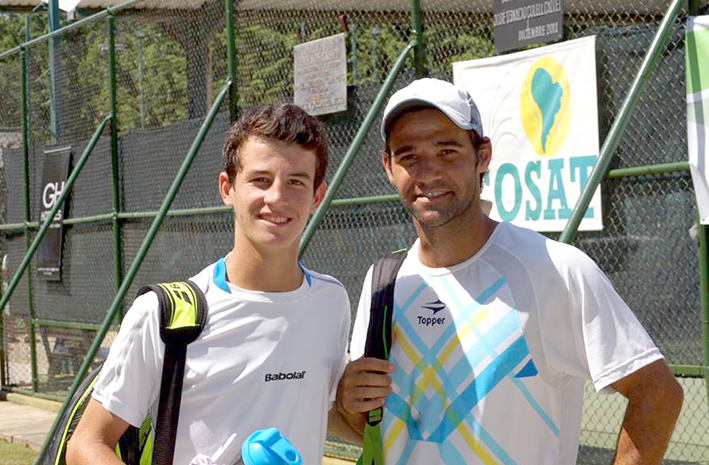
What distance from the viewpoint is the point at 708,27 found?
17.8 feet

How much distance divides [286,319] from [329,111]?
4896mm

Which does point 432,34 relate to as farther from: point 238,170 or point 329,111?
point 238,170

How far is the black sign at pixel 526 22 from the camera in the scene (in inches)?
243

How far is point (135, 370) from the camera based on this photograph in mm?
2693

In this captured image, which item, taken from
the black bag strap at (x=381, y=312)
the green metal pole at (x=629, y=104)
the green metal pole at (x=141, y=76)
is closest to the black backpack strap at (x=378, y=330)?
the black bag strap at (x=381, y=312)

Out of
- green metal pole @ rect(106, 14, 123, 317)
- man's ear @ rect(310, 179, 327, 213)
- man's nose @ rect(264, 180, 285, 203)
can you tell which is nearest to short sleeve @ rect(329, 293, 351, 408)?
man's ear @ rect(310, 179, 327, 213)

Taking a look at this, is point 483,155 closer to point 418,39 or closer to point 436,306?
point 436,306

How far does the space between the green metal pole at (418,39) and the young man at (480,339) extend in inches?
158

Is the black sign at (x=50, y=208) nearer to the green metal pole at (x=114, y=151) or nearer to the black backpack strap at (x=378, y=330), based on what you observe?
the green metal pole at (x=114, y=151)

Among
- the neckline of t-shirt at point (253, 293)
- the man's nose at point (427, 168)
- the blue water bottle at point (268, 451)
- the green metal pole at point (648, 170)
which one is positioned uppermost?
the green metal pole at point (648, 170)

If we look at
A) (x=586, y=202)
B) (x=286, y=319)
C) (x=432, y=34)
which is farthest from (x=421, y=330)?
(x=432, y=34)

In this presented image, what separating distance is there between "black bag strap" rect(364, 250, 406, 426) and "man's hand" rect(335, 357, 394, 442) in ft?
0.11

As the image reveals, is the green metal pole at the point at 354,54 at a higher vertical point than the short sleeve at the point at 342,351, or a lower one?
higher

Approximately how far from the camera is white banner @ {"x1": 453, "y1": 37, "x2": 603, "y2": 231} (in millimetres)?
6039
